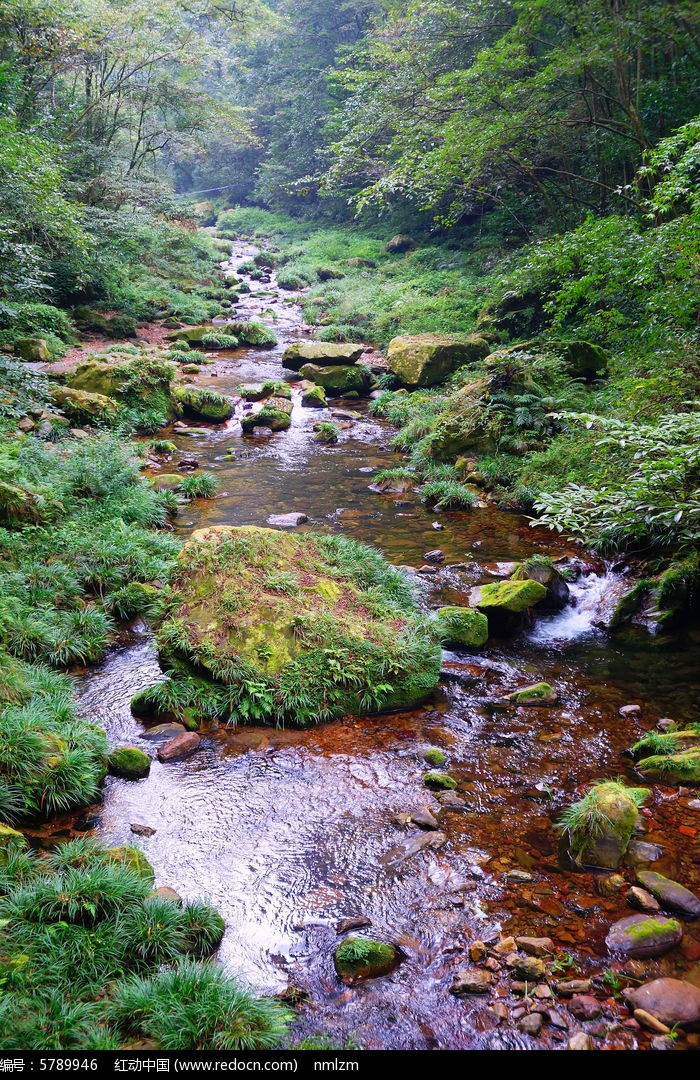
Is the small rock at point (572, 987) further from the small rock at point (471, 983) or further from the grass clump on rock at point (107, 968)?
the grass clump on rock at point (107, 968)

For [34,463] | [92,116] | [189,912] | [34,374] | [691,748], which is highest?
[92,116]

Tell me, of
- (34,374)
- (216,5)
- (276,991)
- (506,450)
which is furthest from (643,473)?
(216,5)

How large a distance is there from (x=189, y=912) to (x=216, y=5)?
30.4 meters

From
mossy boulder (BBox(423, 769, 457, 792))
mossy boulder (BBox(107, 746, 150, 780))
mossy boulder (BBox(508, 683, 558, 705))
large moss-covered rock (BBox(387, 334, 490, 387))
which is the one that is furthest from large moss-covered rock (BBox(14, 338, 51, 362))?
mossy boulder (BBox(423, 769, 457, 792))

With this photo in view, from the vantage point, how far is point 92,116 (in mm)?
21812

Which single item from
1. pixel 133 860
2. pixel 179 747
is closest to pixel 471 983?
pixel 133 860

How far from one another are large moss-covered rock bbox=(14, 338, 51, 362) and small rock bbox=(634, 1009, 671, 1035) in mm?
15435

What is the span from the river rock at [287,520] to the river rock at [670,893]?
263 inches

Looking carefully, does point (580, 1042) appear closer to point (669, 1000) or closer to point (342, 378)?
point (669, 1000)

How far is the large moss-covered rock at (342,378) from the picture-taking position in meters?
17.4

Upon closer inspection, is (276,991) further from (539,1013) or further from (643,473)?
(643,473)

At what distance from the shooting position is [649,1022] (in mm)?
2703

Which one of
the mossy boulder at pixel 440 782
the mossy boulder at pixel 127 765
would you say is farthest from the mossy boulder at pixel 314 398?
the mossy boulder at pixel 440 782

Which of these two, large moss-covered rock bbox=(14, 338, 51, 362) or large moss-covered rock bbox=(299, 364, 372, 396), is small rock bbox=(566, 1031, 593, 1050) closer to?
large moss-covered rock bbox=(14, 338, 51, 362)
